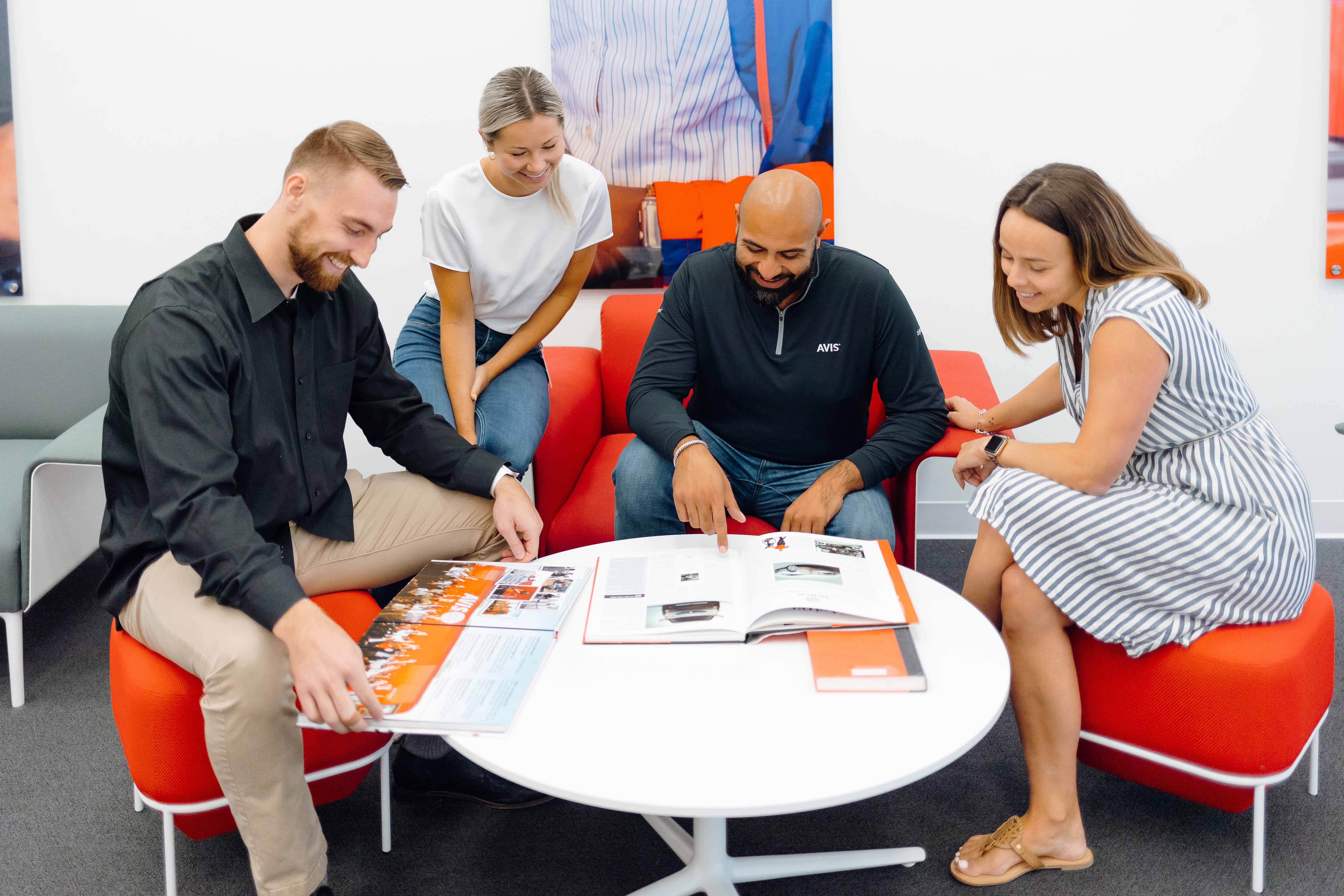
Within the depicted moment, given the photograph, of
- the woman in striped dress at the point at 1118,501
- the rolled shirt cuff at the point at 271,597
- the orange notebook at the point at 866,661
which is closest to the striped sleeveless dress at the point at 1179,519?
the woman in striped dress at the point at 1118,501

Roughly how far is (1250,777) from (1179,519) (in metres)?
0.42

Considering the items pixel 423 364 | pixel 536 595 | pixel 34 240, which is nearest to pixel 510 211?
pixel 423 364

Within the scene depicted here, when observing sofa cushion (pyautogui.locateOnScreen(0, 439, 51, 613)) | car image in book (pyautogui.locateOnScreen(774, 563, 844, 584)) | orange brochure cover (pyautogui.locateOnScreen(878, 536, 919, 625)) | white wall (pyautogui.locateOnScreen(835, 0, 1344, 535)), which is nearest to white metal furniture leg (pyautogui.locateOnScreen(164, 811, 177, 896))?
sofa cushion (pyautogui.locateOnScreen(0, 439, 51, 613))

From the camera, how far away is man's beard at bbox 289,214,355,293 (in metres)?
1.63

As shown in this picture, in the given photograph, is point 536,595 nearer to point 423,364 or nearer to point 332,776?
point 332,776

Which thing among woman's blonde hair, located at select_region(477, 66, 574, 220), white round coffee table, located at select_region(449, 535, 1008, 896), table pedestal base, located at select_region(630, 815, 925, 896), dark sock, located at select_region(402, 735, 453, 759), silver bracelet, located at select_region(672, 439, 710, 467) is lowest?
table pedestal base, located at select_region(630, 815, 925, 896)

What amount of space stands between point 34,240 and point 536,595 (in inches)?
108

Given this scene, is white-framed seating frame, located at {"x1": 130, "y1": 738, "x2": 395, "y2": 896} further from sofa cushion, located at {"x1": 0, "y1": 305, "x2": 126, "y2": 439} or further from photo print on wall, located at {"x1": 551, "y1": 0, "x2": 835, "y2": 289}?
photo print on wall, located at {"x1": 551, "y1": 0, "x2": 835, "y2": 289}

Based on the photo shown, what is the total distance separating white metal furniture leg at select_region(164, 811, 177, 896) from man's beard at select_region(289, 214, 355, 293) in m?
0.91

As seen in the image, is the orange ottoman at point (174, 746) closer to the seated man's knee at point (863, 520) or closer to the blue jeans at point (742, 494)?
the blue jeans at point (742, 494)

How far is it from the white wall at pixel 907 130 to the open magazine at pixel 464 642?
174 cm

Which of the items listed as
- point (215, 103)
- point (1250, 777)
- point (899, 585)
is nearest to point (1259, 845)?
point (1250, 777)

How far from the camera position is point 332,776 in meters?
1.67

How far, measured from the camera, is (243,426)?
1.62 meters
